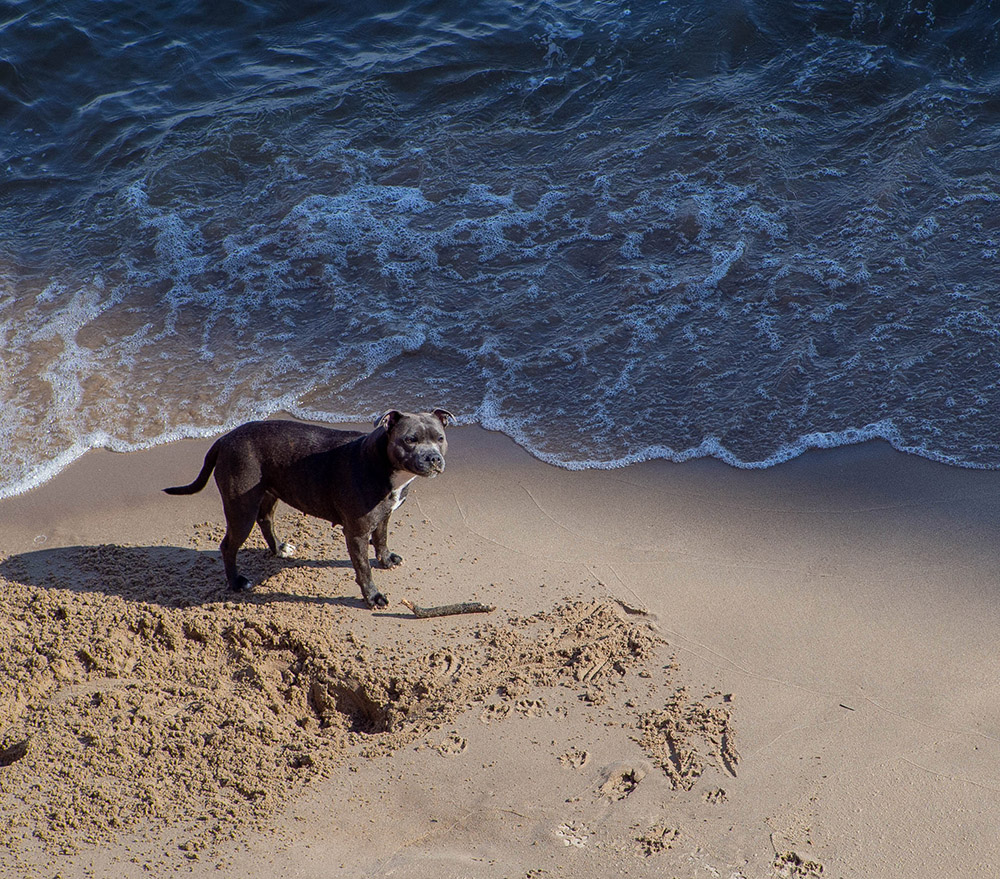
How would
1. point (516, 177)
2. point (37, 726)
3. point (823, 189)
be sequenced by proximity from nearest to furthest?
point (37, 726)
point (823, 189)
point (516, 177)

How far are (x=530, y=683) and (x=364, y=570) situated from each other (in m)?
1.20

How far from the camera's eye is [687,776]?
4207 millimetres

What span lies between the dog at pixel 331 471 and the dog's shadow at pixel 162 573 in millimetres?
180

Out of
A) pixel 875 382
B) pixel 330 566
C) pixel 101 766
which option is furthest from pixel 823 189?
pixel 101 766

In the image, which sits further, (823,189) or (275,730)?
(823,189)

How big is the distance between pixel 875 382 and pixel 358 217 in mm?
5329

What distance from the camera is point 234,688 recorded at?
4.77 meters

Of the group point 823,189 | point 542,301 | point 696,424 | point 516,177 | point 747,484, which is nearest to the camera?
point 747,484

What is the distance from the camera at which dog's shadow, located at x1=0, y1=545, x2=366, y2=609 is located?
547 centimetres

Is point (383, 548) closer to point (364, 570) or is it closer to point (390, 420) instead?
point (364, 570)

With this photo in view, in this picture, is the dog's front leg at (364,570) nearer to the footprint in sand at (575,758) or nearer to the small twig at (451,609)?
the small twig at (451,609)

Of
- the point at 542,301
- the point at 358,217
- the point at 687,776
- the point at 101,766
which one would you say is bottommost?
the point at 687,776

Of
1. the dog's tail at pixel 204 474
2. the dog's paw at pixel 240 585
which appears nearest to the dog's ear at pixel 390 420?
the dog's tail at pixel 204 474

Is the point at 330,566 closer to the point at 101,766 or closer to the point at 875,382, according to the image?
the point at 101,766
